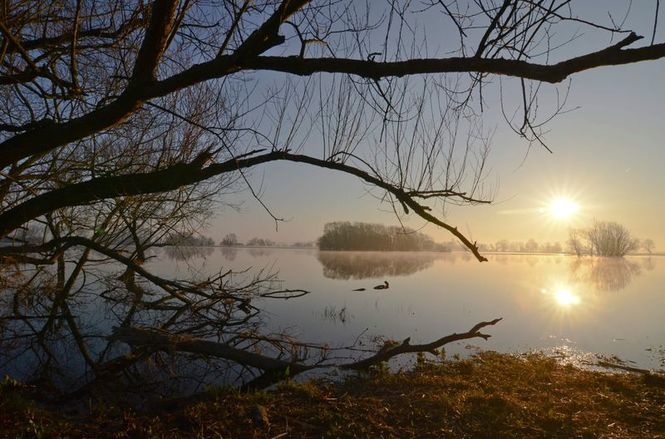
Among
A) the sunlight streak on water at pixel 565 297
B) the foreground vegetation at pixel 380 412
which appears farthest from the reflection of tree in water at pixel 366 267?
the foreground vegetation at pixel 380 412

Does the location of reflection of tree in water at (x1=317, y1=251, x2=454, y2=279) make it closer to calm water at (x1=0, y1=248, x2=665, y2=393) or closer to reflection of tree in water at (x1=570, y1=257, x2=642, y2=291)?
calm water at (x1=0, y1=248, x2=665, y2=393)

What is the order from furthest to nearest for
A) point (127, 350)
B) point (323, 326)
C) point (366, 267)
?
point (366, 267) < point (323, 326) < point (127, 350)

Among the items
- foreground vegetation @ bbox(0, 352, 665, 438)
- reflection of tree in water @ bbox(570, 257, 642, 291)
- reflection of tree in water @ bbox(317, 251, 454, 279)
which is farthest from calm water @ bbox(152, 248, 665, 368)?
reflection of tree in water @ bbox(317, 251, 454, 279)

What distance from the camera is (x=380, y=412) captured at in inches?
158

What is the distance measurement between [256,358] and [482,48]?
4602 millimetres

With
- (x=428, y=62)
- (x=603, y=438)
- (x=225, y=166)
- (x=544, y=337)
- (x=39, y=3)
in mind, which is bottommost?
(x=544, y=337)

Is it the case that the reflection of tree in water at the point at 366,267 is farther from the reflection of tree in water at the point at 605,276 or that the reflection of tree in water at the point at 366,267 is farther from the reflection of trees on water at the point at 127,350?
the reflection of trees on water at the point at 127,350

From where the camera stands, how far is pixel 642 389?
18.5ft

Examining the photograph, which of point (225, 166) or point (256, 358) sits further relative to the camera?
point (256, 358)

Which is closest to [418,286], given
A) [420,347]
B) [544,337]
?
[544,337]

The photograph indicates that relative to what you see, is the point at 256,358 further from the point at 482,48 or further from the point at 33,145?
the point at 482,48

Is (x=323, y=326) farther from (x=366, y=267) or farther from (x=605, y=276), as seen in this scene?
(x=605, y=276)

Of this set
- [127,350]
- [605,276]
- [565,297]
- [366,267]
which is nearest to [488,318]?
[565,297]

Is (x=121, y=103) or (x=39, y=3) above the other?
(x=39, y=3)
